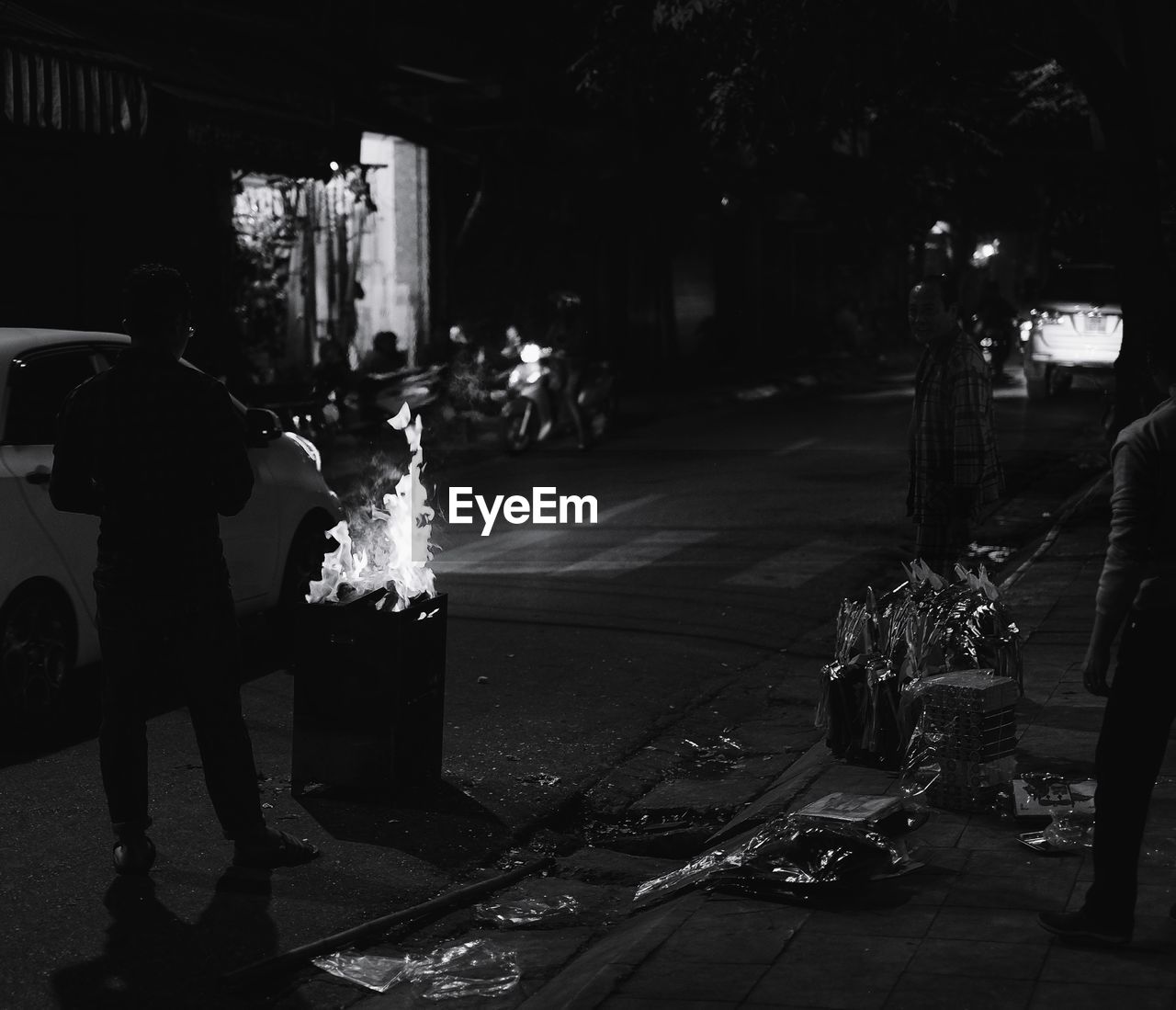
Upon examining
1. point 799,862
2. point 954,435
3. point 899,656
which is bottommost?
point 799,862

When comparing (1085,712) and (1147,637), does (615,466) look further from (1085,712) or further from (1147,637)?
(1147,637)

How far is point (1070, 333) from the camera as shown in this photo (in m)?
26.1

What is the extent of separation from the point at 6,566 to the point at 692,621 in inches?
167

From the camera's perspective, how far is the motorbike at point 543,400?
1897 cm

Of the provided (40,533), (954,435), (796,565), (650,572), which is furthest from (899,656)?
(796,565)

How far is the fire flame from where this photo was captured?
6820mm

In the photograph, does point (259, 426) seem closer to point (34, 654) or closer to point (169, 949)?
point (34, 654)

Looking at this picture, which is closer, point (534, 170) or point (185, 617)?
point (185, 617)

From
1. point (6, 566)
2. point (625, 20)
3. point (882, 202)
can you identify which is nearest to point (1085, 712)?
point (6, 566)

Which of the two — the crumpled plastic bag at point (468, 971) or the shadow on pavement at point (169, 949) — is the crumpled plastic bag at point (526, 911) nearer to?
the crumpled plastic bag at point (468, 971)

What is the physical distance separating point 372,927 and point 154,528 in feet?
4.66

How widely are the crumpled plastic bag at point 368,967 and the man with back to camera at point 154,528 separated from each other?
0.81m

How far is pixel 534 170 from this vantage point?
26938 mm

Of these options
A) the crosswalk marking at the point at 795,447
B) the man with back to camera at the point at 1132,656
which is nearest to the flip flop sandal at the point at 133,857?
the man with back to camera at the point at 1132,656
